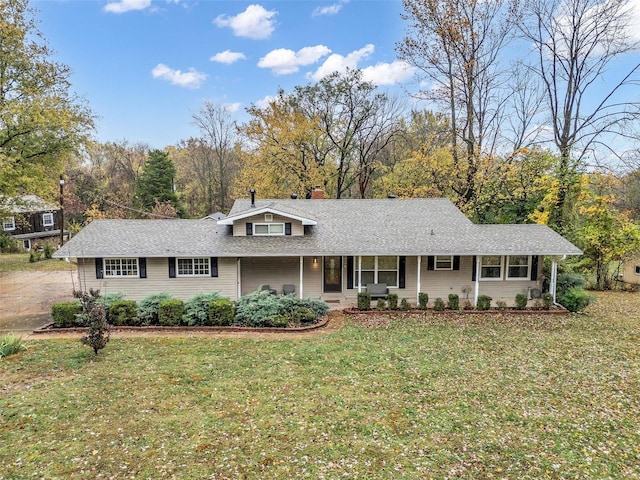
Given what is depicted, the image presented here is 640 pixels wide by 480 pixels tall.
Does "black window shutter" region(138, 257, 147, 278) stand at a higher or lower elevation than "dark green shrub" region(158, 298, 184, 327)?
higher

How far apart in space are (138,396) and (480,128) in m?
24.0

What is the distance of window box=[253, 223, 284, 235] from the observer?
1542 centimetres

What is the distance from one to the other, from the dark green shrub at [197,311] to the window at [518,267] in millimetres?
11562

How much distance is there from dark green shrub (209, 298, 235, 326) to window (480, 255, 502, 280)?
9924 mm

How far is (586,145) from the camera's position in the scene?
21156 mm

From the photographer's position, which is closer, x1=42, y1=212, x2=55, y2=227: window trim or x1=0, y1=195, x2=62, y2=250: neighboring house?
x1=0, y1=195, x2=62, y2=250: neighboring house

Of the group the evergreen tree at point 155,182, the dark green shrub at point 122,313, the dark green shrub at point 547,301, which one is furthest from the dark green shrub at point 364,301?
the evergreen tree at point 155,182

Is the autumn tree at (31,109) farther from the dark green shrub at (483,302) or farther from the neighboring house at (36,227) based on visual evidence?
the dark green shrub at (483,302)

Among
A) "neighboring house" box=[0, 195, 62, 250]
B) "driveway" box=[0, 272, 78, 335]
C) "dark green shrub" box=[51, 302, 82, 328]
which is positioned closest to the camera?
"dark green shrub" box=[51, 302, 82, 328]

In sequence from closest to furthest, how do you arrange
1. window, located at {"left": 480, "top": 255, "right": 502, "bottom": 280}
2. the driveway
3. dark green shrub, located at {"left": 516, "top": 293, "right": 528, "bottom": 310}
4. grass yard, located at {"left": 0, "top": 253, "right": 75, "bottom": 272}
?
1. the driveway
2. dark green shrub, located at {"left": 516, "top": 293, "right": 528, "bottom": 310}
3. window, located at {"left": 480, "top": 255, "right": 502, "bottom": 280}
4. grass yard, located at {"left": 0, "top": 253, "right": 75, "bottom": 272}

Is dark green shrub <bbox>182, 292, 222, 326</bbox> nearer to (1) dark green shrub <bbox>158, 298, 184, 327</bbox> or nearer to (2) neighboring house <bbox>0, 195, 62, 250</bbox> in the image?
A: (1) dark green shrub <bbox>158, 298, 184, 327</bbox>

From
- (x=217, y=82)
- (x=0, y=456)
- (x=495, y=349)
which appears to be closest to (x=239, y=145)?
(x=217, y=82)

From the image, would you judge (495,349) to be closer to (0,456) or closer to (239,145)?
(0,456)

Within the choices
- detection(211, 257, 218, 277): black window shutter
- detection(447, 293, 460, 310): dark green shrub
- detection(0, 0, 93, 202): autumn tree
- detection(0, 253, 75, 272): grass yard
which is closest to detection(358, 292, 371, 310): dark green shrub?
detection(447, 293, 460, 310): dark green shrub
